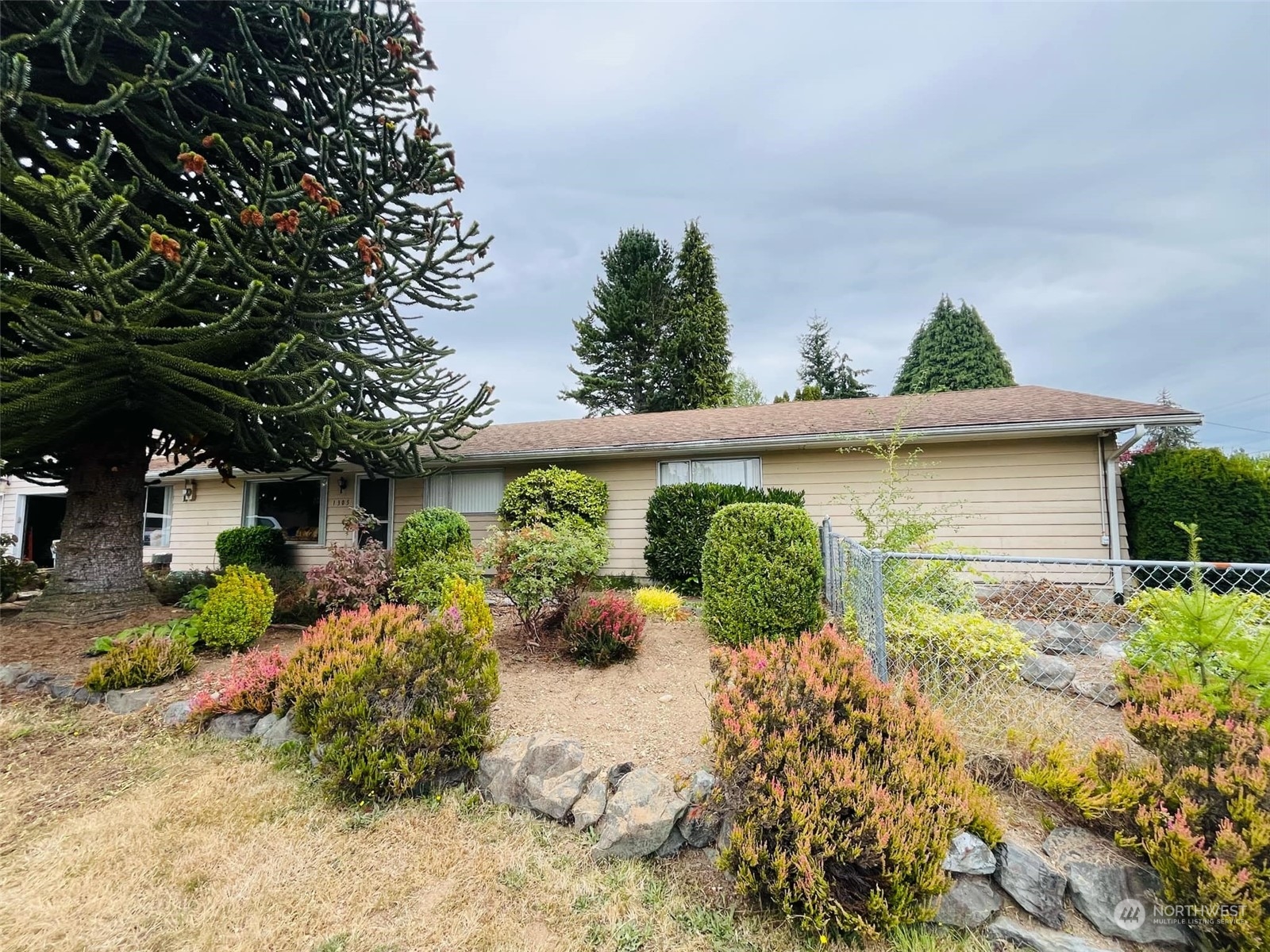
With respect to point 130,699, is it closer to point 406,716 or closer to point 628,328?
point 406,716

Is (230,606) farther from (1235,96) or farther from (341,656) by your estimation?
(1235,96)

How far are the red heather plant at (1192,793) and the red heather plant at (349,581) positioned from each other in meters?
6.34

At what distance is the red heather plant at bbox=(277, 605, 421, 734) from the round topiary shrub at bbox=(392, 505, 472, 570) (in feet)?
8.42

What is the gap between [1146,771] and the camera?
2.40 metres

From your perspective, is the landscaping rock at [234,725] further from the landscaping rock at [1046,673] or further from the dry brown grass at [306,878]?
the landscaping rock at [1046,673]

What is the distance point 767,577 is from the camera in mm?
4988

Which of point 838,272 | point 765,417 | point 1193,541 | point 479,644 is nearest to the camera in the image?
point 1193,541

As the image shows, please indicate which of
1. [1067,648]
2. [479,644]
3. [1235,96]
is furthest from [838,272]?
[479,644]

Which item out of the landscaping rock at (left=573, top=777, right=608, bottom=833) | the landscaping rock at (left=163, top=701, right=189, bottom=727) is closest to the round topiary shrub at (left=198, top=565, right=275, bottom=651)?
the landscaping rock at (left=163, top=701, right=189, bottom=727)

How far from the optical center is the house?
25.8 ft

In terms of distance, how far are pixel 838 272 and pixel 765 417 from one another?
8.36m

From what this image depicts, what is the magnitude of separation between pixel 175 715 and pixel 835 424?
938cm

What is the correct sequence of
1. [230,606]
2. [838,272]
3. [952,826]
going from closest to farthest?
[952,826]
[230,606]
[838,272]

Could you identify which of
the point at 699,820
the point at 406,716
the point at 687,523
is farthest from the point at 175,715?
the point at 687,523
